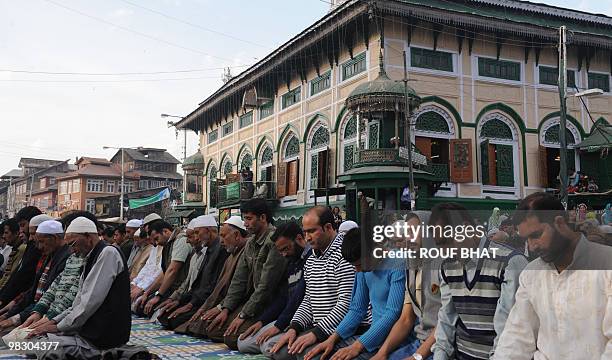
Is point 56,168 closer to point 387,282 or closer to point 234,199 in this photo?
point 234,199

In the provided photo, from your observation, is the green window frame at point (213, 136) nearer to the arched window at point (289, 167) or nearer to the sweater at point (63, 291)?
the arched window at point (289, 167)

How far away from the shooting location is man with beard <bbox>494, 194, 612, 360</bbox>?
8.13 ft

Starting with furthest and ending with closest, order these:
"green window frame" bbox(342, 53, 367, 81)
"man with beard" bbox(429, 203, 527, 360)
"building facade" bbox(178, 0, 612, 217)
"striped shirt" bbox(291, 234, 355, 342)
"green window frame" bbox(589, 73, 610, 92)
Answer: "green window frame" bbox(589, 73, 610, 92) → "green window frame" bbox(342, 53, 367, 81) → "building facade" bbox(178, 0, 612, 217) → "striped shirt" bbox(291, 234, 355, 342) → "man with beard" bbox(429, 203, 527, 360)

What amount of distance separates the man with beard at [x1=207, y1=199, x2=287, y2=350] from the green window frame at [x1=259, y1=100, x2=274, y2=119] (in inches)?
651

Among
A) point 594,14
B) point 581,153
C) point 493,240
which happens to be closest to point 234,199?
point 581,153

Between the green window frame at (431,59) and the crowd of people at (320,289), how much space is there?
10540mm

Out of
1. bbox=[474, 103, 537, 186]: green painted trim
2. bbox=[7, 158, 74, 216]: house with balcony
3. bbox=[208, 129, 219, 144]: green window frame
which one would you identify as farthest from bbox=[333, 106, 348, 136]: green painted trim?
bbox=[7, 158, 74, 216]: house with balcony

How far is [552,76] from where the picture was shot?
18.5 meters

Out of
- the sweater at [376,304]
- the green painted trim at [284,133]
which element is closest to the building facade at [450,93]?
the green painted trim at [284,133]

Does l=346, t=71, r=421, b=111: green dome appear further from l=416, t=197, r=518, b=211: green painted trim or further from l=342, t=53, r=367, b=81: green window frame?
l=416, t=197, r=518, b=211: green painted trim

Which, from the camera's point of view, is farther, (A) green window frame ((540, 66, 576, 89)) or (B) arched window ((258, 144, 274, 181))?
(B) arched window ((258, 144, 274, 181))

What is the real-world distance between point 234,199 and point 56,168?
48433 millimetres

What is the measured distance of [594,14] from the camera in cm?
Answer: 1919

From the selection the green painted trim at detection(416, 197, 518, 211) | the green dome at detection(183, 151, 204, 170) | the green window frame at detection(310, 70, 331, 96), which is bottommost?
the green painted trim at detection(416, 197, 518, 211)
